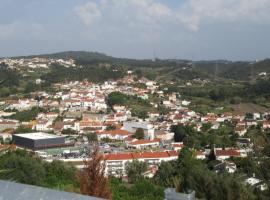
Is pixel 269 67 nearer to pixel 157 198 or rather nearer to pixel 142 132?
pixel 142 132

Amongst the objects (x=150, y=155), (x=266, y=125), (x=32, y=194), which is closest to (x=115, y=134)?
(x=150, y=155)

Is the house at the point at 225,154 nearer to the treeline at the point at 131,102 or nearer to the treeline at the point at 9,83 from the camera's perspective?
the treeline at the point at 131,102

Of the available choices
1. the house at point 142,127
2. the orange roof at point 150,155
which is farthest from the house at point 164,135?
the orange roof at point 150,155

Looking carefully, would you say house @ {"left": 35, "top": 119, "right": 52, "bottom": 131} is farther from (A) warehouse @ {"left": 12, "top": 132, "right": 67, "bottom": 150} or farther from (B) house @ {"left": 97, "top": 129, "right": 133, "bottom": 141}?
(A) warehouse @ {"left": 12, "top": 132, "right": 67, "bottom": 150}

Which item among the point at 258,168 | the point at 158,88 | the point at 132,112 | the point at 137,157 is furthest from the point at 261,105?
the point at 258,168

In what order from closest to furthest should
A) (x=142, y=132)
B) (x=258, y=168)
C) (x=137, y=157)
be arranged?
(x=258, y=168)
(x=137, y=157)
(x=142, y=132)

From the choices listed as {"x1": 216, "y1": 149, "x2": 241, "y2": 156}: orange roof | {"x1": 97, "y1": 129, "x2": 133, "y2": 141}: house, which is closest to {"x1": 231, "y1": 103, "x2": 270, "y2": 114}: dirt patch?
{"x1": 97, "y1": 129, "x2": 133, "y2": 141}: house
